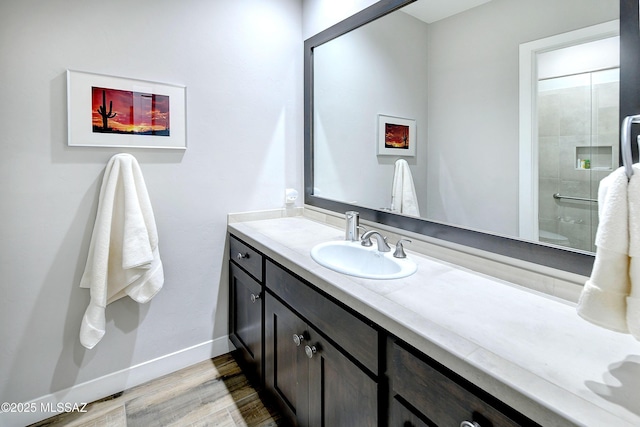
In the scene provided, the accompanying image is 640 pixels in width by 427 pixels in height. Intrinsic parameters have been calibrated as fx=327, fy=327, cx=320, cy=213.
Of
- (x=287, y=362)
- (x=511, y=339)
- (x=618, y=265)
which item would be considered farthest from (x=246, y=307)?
(x=618, y=265)

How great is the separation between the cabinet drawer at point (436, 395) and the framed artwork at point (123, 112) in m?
1.57

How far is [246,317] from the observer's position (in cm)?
181

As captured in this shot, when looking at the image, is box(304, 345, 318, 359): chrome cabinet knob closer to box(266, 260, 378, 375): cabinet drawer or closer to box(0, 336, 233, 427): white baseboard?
box(266, 260, 378, 375): cabinet drawer

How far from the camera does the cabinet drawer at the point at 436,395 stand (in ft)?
2.15

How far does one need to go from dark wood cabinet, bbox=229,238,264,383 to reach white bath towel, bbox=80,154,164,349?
0.45m

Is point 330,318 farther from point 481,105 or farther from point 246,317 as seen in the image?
point 481,105

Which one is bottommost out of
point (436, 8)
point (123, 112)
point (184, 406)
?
point (184, 406)

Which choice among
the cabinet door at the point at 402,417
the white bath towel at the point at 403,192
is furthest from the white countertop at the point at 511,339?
the white bath towel at the point at 403,192

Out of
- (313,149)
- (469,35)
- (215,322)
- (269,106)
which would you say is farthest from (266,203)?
(469,35)

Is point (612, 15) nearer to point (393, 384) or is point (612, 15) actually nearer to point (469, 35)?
point (469, 35)

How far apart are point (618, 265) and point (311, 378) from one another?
992 mm

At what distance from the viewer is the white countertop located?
57 centimetres

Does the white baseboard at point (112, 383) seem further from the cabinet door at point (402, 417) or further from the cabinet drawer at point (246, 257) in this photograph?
the cabinet door at point (402, 417)

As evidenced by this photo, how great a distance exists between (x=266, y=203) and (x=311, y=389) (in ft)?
4.04
